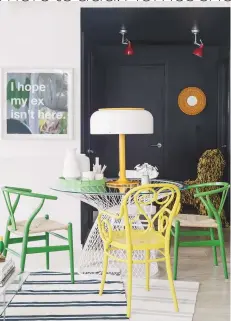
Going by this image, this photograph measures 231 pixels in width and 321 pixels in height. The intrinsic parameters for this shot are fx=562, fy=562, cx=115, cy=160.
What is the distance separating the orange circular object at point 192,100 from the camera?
7625 millimetres

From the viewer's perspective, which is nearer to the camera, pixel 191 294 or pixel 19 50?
pixel 191 294

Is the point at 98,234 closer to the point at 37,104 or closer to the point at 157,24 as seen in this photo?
the point at 37,104

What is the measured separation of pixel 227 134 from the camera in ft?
24.3

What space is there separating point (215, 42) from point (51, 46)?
2877 mm

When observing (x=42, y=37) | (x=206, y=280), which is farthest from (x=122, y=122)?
(x=42, y=37)

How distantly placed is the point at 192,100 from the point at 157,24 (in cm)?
174

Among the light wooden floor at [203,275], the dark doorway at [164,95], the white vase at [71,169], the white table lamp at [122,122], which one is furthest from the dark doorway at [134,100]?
the white table lamp at [122,122]

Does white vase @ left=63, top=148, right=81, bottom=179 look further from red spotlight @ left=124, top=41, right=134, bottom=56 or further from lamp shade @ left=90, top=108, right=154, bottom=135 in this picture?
red spotlight @ left=124, top=41, right=134, bottom=56

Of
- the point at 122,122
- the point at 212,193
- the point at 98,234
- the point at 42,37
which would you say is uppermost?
the point at 42,37

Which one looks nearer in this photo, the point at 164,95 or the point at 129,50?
the point at 129,50

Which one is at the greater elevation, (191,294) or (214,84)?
(214,84)

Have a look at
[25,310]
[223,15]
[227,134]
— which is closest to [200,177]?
[227,134]

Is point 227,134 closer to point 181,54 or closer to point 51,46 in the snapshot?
point 181,54

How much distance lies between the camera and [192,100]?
764cm
